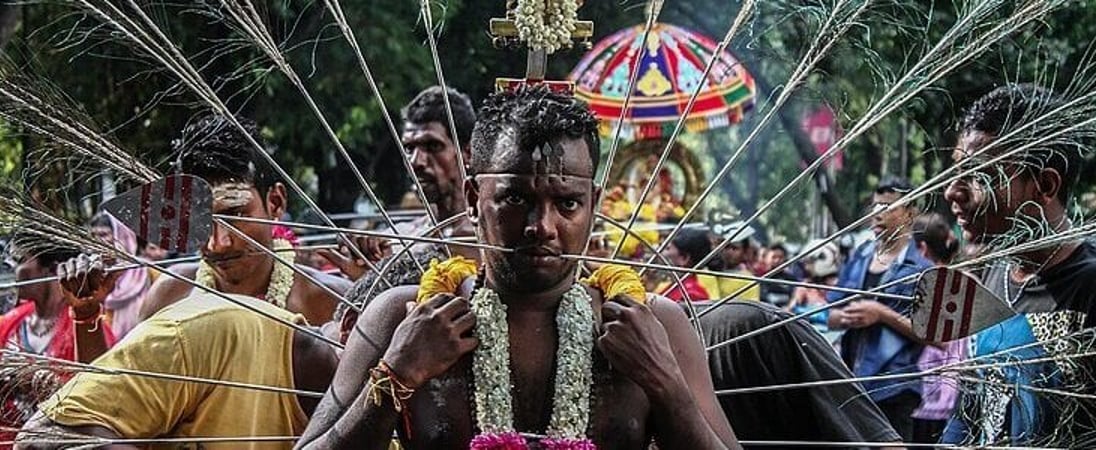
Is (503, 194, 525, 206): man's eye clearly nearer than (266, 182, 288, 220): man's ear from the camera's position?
Yes

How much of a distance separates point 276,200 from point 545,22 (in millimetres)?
1509

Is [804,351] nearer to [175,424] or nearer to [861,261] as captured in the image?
[175,424]

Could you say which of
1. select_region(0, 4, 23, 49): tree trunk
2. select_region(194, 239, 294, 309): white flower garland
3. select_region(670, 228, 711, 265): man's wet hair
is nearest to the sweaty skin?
select_region(194, 239, 294, 309): white flower garland

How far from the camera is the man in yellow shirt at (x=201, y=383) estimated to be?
13.3 ft

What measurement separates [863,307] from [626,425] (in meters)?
4.24

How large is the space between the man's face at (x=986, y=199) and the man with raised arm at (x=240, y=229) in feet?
5.81

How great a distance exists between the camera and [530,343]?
3885mm

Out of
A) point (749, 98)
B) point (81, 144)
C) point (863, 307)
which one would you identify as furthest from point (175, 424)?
point (749, 98)

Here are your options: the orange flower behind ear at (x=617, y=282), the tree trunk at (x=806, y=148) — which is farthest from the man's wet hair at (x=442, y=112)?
the tree trunk at (x=806, y=148)

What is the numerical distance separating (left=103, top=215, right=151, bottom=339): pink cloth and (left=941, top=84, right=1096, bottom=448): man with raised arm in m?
3.90

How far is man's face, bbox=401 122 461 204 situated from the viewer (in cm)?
661

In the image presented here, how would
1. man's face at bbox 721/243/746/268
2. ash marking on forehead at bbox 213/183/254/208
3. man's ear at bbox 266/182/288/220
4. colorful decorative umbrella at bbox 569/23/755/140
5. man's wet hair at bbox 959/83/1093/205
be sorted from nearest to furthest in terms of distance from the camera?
man's wet hair at bbox 959/83/1093/205
ash marking on forehead at bbox 213/183/254/208
man's ear at bbox 266/182/288/220
man's face at bbox 721/243/746/268
colorful decorative umbrella at bbox 569/23/755/140

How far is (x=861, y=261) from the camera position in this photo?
9.50 metres

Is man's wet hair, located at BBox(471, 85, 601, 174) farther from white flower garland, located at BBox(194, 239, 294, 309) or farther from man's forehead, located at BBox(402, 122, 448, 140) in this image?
man's forehead, located at BBox(402, 122, 448, 140)
